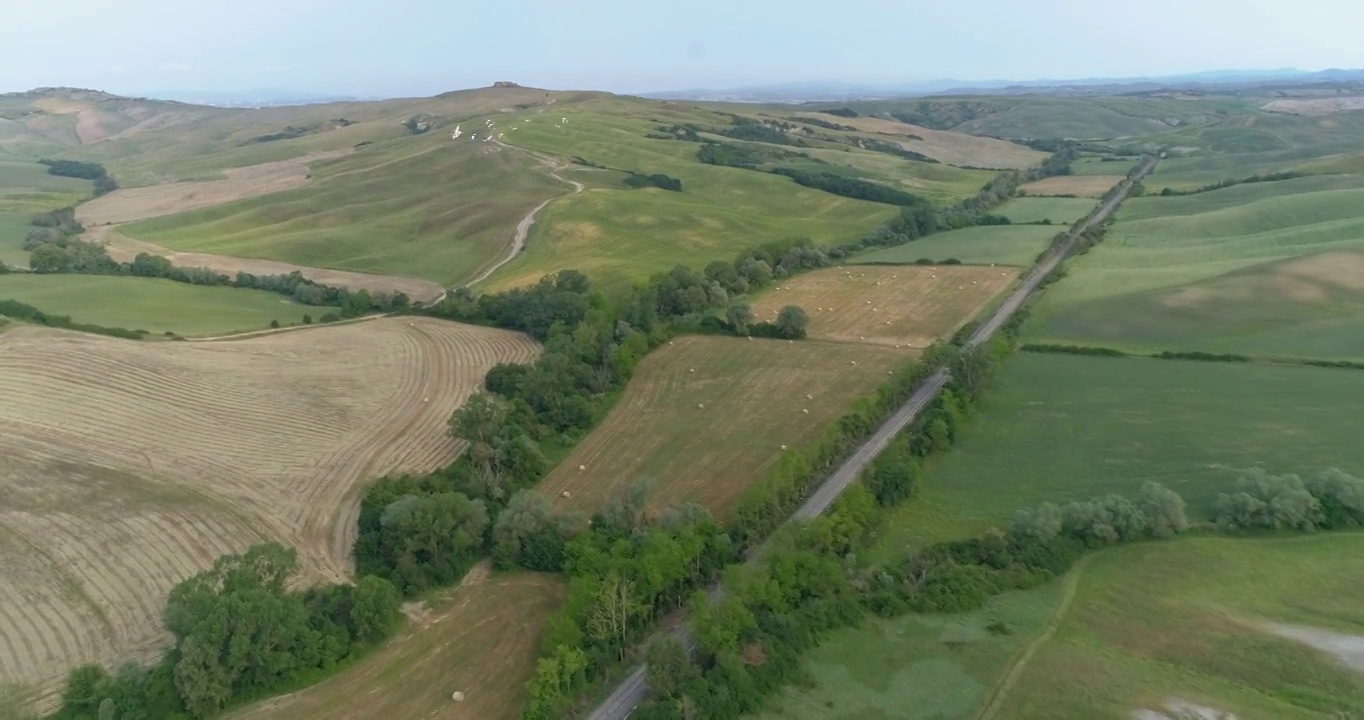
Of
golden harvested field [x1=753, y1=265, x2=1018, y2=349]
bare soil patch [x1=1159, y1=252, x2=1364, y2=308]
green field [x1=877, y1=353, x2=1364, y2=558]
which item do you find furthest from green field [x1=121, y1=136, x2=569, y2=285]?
bare soil patch [x1=1159, y1=252, x2=1364, y2=308]

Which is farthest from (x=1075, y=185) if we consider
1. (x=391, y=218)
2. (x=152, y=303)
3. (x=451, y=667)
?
(x=451, y=667)

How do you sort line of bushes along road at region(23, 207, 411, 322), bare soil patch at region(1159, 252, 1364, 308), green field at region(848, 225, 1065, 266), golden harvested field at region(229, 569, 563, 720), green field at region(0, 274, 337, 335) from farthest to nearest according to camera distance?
1. green field at region(848, 225, 1065, 266)
2. line of bushes along road at region(23, 207, 411, 322)
3. bare soil patch at region(1159, 252, 1364, 308)
4. green field at region(0, 274, 337, 335)
5. golden harvested field at region(229, 569, 563, 720)

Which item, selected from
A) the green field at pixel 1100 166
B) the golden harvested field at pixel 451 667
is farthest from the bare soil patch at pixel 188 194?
the green field at pixel 1100 166

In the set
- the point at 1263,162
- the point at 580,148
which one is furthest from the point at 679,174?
the point at 1263,162

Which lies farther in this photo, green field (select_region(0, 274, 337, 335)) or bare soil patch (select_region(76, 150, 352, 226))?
bare soil patch (select_region(76, 150, 352, 226))

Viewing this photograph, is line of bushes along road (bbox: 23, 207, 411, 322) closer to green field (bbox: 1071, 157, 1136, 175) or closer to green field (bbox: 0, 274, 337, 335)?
green field (bbox: 0, 274, 337, 335)

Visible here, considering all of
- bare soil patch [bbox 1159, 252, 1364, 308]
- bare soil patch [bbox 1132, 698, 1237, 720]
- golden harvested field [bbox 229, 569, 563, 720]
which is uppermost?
bare soil patch [bbox 1159, 252, 1364, 308]
